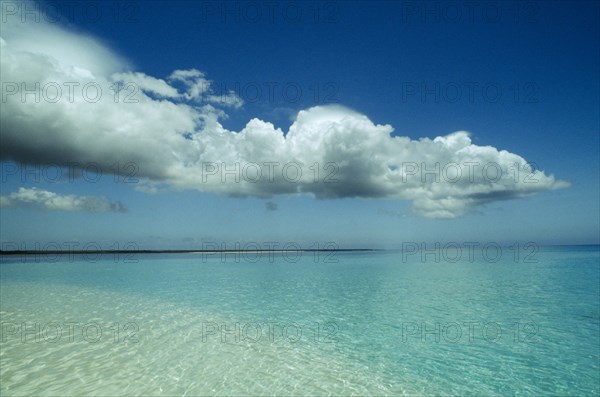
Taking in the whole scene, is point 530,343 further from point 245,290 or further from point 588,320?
point 245,290

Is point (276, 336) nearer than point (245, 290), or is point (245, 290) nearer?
point (276, 336)

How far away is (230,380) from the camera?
30.0ft

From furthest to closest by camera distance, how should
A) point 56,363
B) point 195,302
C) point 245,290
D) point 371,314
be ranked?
point 245,290 → point 195,302 → point 371,314 → point 56,363

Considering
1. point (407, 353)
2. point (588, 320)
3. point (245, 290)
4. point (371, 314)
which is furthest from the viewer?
point (245, 290)

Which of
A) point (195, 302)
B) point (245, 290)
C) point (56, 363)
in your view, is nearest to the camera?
point (56, 363)

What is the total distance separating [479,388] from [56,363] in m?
12.7

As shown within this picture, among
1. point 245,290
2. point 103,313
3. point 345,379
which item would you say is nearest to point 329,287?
point 245,290

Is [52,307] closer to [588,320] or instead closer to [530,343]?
[530,343]

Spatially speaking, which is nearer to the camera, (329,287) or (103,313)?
(103,313)

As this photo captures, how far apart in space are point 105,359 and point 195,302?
10.6m

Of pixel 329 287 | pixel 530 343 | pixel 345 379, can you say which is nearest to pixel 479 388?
pixel 345 379

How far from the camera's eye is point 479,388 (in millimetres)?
8875

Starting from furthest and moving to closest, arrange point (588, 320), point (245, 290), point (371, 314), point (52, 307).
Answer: point (245, 290), point (52, 307), point (371, 314), point (588, 320)

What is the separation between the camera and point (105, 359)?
34.5 ft
